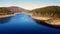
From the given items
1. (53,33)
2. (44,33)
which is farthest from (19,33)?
(53,33)

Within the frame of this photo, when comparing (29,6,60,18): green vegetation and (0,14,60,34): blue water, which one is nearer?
(0,14,60,34): blue water

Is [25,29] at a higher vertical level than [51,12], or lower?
higher

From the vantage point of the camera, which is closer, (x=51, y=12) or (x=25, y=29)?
(x=25, y=29)

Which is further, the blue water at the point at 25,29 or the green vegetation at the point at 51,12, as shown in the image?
the green vegetation at the point at 51,12

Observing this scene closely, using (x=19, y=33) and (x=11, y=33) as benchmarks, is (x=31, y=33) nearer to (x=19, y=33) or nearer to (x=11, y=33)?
(x=19, y=33)

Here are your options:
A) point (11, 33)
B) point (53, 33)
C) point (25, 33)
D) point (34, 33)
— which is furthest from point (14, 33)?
point (53, 33)

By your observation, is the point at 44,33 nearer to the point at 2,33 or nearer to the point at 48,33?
the point at 48,33

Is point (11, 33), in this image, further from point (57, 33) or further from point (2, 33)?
point (57, 33)
